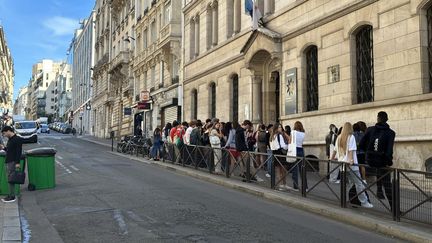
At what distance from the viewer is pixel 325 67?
53.5 ft

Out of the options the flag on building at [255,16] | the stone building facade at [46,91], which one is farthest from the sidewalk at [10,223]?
the stone building facade at [46,91]

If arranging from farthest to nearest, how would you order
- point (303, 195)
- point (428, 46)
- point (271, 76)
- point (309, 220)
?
1. point (271, 76)
2. point (428, 46)
3. point (303, 195)
4. point (309, 220)

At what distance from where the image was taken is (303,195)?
1072cm

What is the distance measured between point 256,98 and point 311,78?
14.2ft

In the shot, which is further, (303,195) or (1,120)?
(1,120)

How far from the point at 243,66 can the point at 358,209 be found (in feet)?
46.5

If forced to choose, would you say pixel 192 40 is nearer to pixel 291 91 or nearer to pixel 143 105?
pixel 143 105

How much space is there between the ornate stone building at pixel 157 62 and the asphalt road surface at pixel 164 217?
66.3 feet

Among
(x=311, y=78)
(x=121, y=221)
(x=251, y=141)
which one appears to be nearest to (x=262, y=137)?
(x=251, y=141)

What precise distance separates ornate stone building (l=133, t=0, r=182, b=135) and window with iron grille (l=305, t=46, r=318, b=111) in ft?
49.8

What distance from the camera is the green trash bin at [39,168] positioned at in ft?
40.2

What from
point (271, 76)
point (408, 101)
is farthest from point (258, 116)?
point (408, 101)

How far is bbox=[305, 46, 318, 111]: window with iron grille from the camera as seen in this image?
17250 mm

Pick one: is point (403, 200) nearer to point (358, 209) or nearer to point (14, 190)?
point (358, 209)
